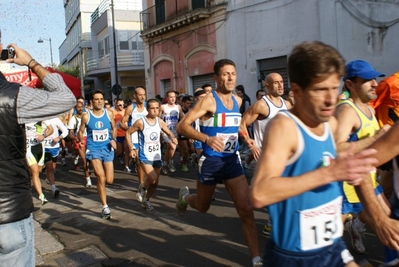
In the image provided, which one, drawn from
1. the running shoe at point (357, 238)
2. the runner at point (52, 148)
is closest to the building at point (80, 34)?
the runner at point (52, 148)

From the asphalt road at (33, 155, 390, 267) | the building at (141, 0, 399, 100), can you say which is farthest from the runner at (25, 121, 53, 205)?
the building at (141, 0, 399, 100)

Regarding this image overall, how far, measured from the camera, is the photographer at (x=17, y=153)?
2.56 meters

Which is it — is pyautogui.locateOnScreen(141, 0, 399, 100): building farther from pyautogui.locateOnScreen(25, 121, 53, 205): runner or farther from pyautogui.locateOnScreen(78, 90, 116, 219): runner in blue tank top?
pyautogui.locateOnScreen(25, 121, 53, 205): runner

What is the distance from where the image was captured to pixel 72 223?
6773 mm

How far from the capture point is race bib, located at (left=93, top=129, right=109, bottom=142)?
7.54m

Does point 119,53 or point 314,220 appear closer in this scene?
point 314,220

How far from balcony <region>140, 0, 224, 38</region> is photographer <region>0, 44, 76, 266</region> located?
17249mm

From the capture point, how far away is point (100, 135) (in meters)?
7.63

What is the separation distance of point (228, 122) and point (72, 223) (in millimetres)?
3229

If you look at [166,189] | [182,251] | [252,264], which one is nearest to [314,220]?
[252,264]

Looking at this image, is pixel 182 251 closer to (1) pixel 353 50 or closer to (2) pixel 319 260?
(2) pixel 319 260

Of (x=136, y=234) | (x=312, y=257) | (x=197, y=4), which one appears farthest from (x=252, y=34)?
(x=312, y=257)

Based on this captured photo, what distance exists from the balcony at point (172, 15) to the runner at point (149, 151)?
41.3 feet

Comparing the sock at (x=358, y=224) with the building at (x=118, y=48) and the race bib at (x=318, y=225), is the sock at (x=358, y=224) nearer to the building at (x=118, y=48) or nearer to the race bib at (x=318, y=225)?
the race bib at (x=318, y=225)
